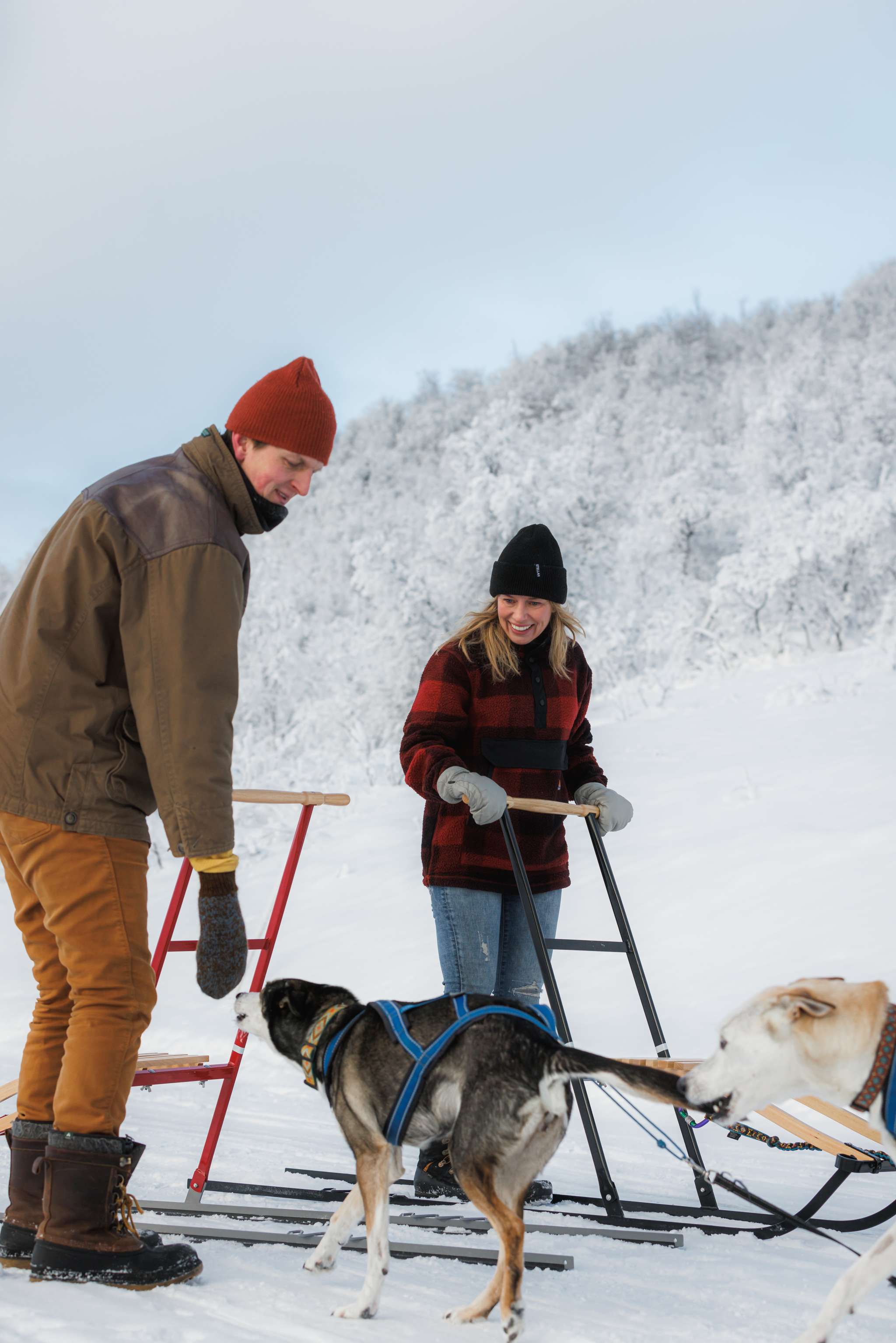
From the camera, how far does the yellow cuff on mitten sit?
7.65 ft

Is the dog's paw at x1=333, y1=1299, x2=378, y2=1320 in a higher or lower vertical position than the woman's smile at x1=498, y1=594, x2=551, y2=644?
lower

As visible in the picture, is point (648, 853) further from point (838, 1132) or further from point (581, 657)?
point (581, 657)

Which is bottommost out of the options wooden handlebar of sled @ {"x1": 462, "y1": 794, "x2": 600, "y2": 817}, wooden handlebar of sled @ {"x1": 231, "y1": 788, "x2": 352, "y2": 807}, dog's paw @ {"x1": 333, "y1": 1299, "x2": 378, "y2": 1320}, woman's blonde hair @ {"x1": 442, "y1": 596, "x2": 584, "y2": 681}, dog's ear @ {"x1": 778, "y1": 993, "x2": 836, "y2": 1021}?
dog's paw @ {"x1": 333, "y1": 1299, "x2": 378, "y2": 1320}

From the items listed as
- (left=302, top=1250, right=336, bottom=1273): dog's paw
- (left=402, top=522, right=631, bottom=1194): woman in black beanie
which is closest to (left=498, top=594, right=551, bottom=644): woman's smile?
(left=402, top=522, right=631, bottom=1194): woman in black beanie

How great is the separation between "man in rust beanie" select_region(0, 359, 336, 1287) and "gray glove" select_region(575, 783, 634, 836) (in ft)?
5.33

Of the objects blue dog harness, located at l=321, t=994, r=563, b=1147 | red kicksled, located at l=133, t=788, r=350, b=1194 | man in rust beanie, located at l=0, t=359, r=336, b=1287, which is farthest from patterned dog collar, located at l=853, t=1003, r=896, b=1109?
red kicksled, located at l=133, t=788, r=350, b=1194

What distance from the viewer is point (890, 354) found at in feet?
98.4

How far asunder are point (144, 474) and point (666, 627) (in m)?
18.5

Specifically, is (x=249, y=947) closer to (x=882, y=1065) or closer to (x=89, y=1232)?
(x=89, y=1232)

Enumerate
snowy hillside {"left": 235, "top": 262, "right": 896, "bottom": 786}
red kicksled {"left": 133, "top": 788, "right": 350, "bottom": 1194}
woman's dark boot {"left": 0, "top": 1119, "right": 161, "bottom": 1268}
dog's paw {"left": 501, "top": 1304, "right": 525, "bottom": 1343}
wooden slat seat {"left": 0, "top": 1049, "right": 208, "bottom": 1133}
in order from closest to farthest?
dog's paw {"left": 501, "top": 1304, "right": 525, "bottom": 1343} → woman's dark boot {"left": 0, "top": 1119, "right": 161, "bottom": 1268} → wooden slat seat {"left": 0, "top": 1049, "right": 208, "bottom": 1133} → red kicksled {"left": 133, "top": 788, "right": 350, "bottom": 1194} → snowy hillside {"left": 235, "top": 262, "right": 896, "bottom": 786}

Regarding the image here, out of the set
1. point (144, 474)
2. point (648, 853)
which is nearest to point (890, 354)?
point (648, 853)

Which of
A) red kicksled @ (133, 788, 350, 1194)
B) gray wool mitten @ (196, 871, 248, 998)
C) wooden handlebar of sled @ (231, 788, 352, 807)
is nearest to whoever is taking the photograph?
gray wool mitten @ (196, 871, 248, 998)

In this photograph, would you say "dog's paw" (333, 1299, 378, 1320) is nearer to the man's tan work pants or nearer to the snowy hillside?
the man's tan work pants

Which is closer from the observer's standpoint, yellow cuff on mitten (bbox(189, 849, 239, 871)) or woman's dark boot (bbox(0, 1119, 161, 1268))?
yellow cuff on mitten (bbox(189, 849, 239, 871))
